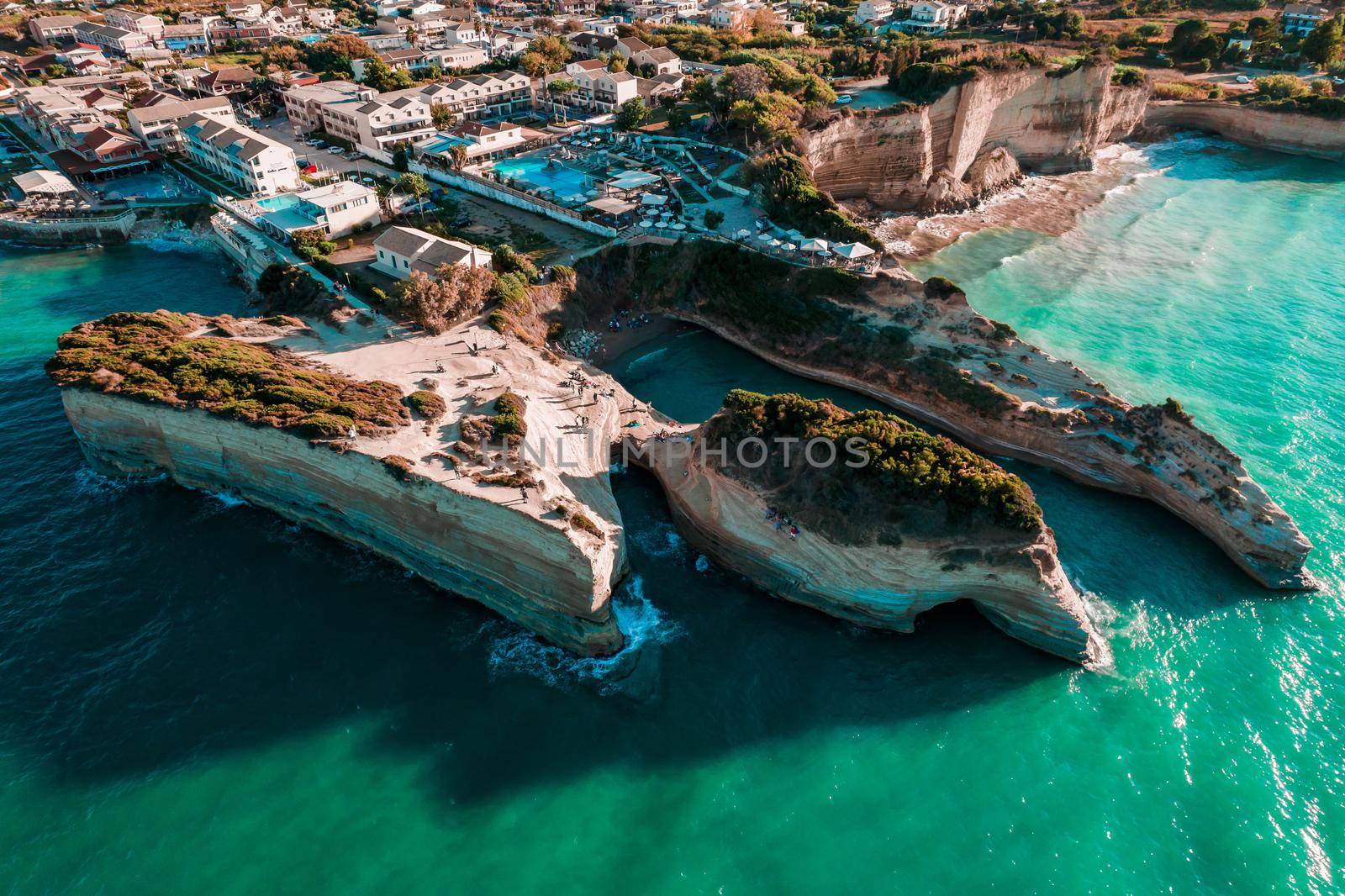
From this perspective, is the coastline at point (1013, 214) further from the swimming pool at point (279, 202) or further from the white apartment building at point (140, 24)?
the white apartment building at point (140, 24)

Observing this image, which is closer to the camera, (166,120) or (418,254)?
(418,254)

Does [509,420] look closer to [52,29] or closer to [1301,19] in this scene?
[52,29]

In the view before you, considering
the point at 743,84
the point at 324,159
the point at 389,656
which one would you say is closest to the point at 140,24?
the point at 324,159

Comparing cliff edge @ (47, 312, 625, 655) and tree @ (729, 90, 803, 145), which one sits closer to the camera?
cliff edge @ (47, 312, 625, 655)

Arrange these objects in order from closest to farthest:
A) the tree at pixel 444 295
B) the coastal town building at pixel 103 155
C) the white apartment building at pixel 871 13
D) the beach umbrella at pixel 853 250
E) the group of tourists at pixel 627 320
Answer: the tree at pixel 444 295 < the beach umbrella at pixel 853 250 < the group of tourists at pixel 627 320 < the coastal town building at pixel 103 155 < the white apartment building at pixel 871 13

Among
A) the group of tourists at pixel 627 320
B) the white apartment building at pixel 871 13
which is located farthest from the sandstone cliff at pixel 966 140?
the white apartment building at pixel 871 13

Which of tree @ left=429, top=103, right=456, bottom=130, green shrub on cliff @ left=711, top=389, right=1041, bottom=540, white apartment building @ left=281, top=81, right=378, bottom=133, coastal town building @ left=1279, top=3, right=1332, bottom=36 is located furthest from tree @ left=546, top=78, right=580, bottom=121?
coastal town building @ left=1279, top=3, right=1332, bottom=36

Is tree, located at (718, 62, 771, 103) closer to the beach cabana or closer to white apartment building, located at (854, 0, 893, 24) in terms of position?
the beach cabana
